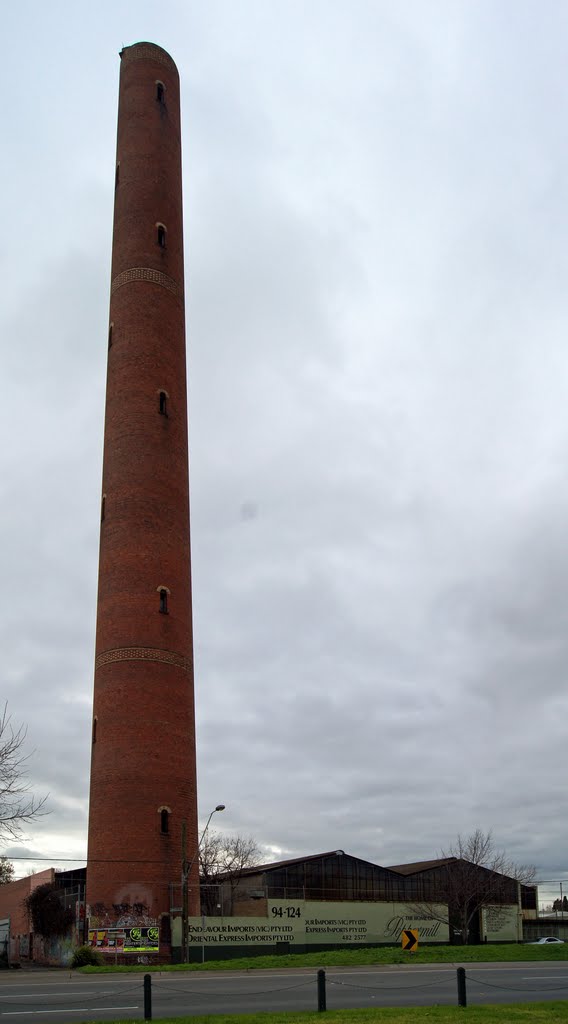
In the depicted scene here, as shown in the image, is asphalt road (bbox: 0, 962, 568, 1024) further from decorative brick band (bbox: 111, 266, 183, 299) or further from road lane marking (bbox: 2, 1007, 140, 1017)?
decorative brick band (bbox: 111, 266, 183, 299)

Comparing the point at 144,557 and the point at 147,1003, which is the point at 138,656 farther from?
the point at 147,1003

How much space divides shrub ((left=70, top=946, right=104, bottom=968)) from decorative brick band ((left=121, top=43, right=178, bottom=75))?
36.4 meters

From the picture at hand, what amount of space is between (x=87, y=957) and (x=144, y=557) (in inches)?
528

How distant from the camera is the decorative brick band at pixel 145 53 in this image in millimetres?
43938

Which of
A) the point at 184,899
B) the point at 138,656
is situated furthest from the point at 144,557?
the point at 184,899

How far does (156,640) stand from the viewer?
114ft

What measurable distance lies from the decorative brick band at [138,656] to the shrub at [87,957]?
9.28m

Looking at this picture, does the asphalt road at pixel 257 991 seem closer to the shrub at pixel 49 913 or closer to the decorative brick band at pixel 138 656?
the decorative brick band at pixel 138 656

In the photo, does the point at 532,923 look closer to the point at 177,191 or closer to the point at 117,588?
the point at 117,588

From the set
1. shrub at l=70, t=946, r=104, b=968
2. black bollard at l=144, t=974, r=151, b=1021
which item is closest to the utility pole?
shrub at l=70, t=946, r=104, b=968

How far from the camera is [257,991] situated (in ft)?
64.7

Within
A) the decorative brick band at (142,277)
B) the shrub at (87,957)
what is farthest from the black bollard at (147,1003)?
the decorative brick band at (142,277)

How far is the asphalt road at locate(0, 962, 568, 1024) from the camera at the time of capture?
53.5 ft

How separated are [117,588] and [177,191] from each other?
18.4 meters
